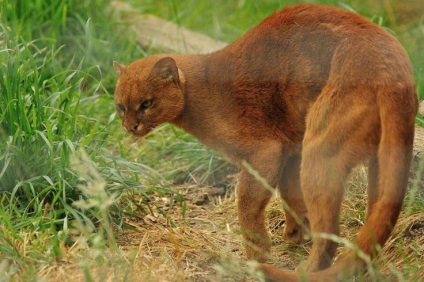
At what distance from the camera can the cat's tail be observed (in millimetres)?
3832

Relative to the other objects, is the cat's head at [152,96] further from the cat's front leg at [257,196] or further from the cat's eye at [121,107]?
the cat's front leg at [257,196]

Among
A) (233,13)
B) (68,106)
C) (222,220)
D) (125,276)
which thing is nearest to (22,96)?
(68,106)

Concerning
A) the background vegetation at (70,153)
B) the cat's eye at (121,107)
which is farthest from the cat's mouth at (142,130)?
the background vegetation at (70,153)

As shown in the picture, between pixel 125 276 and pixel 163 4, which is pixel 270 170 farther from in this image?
pixel 163 4

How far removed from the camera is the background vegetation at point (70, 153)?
14.7 feet

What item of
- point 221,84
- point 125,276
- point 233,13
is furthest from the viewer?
point 233,13

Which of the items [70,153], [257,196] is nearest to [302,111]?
[257,196]

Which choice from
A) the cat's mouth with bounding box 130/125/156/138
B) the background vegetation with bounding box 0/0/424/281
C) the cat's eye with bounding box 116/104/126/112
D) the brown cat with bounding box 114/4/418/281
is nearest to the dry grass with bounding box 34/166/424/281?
the background vegetation with bounding box 0/0/424/281

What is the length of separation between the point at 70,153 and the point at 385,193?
1939 millimetres

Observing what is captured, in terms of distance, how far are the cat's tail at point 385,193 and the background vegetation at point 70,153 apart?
106 mm

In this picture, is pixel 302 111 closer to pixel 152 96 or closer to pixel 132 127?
pixel 152 96

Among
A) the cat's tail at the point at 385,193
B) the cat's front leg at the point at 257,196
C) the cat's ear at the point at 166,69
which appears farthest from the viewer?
the cat's ear at the point at 166,69

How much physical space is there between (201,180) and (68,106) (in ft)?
3.54

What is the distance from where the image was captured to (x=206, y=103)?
495 centimetres
